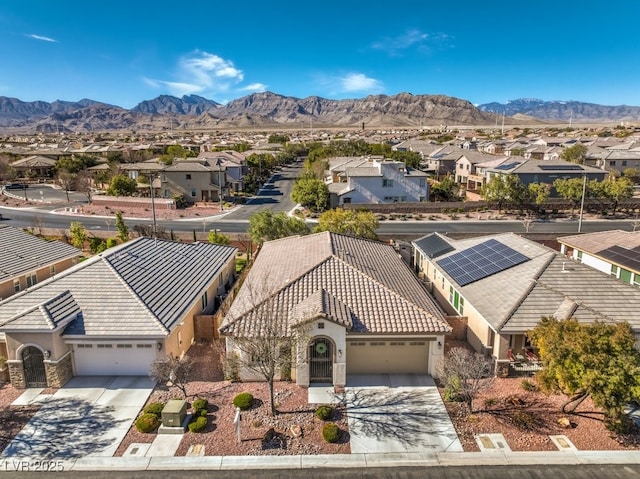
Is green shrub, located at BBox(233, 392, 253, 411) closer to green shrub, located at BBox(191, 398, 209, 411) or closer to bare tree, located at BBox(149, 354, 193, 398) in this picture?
green shrub, located at BBox(191, 398, 209, 411)

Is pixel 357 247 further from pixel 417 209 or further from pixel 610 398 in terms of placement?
pixel 417 209

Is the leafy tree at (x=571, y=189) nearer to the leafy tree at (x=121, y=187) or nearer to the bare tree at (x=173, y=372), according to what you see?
the bare tree at (x=173, y=372)

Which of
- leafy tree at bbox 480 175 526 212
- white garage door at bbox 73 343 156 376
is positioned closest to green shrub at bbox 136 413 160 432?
white garage door at bbox 73 343 156 376

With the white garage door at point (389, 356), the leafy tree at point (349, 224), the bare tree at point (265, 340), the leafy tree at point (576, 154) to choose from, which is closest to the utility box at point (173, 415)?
the bare tree at point (265, 340)

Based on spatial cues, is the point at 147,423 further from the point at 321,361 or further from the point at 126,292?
the point at 126,292

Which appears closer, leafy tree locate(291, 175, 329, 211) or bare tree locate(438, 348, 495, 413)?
bare tree locate(438, 348, 495, 413)

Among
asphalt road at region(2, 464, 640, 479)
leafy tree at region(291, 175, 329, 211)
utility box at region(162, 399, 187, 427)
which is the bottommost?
asphalt road at region(2, 464, 640, 479)

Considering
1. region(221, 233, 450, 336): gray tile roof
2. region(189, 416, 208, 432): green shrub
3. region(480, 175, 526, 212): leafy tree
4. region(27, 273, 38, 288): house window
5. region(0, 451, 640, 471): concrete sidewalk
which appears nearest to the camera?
region(0, 451, 640, 471): concrete sidewalk

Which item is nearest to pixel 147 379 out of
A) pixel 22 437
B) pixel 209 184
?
pixel 22 437
